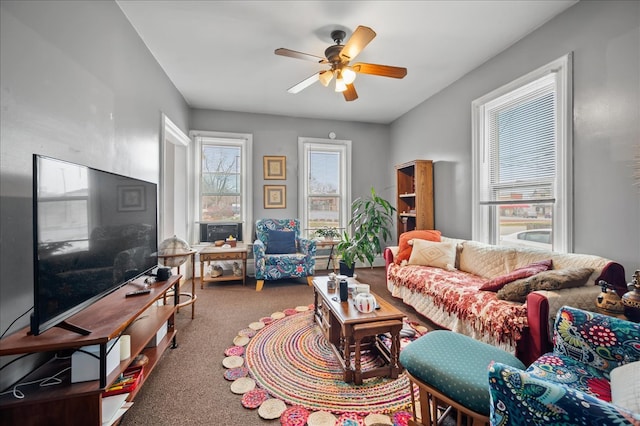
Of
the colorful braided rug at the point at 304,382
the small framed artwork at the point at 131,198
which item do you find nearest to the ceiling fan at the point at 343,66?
the small framed artwork at the point at 131,198

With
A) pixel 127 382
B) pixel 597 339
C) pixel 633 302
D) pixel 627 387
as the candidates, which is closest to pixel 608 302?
pixel 633 302

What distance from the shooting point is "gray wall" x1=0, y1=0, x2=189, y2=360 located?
1.18 meters

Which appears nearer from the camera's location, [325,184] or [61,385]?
[61,385]

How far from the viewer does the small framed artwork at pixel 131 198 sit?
164cm

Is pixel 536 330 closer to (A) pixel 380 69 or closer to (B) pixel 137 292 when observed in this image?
(A) pixel 380 69

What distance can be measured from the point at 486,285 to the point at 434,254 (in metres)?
0.88

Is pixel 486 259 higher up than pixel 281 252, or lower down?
higher up

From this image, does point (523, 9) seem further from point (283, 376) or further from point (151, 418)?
point (151, 418)

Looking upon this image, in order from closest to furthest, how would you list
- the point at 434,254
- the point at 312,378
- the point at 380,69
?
1. the point at 312,378
2. the point at 380,69
3. the point at 434,254

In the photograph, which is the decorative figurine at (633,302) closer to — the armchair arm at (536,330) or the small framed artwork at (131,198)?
the armchair arm at (536,330)

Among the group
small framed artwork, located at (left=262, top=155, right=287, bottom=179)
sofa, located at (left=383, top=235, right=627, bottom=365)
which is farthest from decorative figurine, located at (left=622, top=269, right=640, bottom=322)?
small framed artwork, located at (left=262, top=155, right=287, bottom=179)

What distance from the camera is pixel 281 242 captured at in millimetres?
4090

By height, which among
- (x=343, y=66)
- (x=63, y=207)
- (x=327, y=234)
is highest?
(x=343, y=66)

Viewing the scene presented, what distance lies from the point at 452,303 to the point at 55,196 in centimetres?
260
